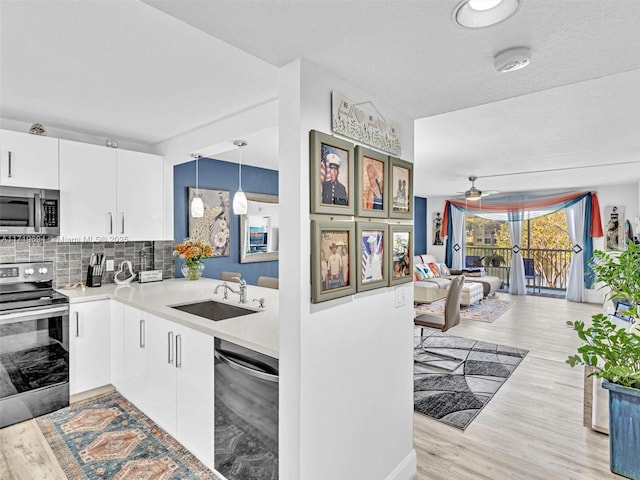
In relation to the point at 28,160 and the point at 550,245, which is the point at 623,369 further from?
the point at 550,245

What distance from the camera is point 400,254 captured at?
84.6 inches

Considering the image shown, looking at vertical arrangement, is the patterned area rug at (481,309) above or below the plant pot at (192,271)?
below

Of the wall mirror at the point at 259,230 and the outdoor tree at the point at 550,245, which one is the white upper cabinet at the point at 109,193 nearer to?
the wall mirror at the point at 259,230

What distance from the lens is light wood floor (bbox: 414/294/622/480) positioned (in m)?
2.22

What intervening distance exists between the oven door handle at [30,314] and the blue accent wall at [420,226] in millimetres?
8286

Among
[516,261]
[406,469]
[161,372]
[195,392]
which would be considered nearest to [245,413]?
[195,392]

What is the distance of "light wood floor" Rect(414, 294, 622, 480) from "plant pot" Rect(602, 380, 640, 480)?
56.2 inches

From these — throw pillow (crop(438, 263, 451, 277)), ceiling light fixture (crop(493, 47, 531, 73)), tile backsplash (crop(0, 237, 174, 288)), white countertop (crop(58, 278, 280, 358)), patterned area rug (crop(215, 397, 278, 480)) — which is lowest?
patterned area rug (crop(215, 397, 278, 480))

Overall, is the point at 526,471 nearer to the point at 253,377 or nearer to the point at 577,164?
the point at 253,377

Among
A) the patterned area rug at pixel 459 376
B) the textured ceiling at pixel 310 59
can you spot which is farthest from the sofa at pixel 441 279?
the textured ceiling at pixel 310 59

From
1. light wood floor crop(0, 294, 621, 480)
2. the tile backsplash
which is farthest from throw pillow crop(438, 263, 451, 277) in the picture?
the tile backsplash

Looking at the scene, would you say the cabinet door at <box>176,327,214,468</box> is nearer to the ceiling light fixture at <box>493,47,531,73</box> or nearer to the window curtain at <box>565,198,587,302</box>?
the ceiling light fixture at <box>493,47,531,73</box>

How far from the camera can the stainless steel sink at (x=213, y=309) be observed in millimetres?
2767

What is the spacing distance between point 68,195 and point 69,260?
658 millimetres
